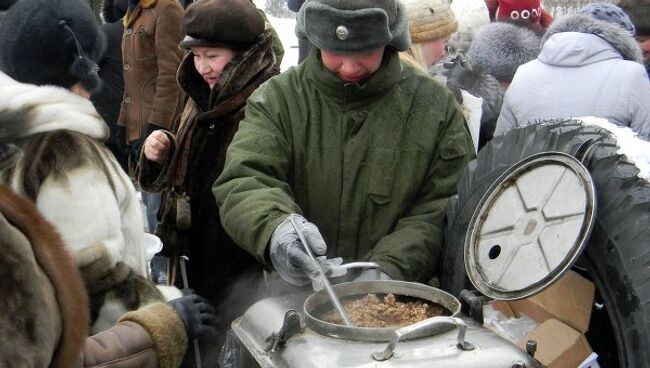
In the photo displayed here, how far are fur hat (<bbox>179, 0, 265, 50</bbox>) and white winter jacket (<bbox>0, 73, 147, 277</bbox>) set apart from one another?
99cm

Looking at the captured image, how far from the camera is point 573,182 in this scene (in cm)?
199

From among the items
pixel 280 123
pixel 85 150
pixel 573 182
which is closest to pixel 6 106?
pixel 85 150

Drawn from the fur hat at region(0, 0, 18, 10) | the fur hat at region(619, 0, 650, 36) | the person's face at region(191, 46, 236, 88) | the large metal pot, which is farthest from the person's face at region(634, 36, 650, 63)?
the fur hat at region(0, 0, 18, 10)

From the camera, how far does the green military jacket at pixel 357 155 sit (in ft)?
8.18

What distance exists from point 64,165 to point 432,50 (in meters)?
2.57

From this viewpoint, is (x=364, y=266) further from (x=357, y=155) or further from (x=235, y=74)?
(x=235, y=74)

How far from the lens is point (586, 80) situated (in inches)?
129

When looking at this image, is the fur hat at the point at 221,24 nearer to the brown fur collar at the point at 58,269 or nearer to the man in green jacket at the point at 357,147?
the man in green jacket at the point at 357,147

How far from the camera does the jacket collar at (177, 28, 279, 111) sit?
340 cm

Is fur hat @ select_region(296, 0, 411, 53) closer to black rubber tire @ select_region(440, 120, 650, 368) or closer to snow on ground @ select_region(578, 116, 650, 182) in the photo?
black rubber tire @ select_region(440, 120, 650, 368)

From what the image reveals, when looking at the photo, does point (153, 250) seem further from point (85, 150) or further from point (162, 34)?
point (162, 34)

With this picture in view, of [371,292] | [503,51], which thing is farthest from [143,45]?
[371,292]

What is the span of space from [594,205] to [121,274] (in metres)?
1.40

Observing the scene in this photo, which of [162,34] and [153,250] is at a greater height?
[162,34]
